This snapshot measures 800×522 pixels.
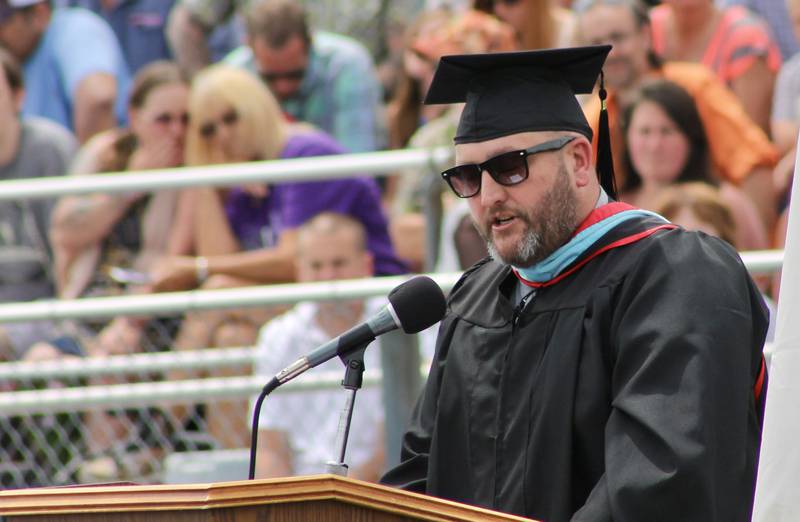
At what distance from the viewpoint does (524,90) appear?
11.9 ft

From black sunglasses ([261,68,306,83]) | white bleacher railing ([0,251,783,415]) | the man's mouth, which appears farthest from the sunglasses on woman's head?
the man's mouth

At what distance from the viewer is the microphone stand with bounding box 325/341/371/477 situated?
Answer: 2.97 metres

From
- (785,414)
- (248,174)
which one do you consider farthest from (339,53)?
(785,414)

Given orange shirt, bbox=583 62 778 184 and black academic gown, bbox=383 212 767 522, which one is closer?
black academic gown, bbox=383 212 767 522

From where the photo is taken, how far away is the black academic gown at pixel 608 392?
3.04m

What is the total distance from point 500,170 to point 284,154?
3.41 metres

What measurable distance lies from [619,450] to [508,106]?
94 cm

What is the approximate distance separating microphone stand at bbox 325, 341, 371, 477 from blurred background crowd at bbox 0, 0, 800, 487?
2482mm

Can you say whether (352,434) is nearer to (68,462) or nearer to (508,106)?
(68,462)

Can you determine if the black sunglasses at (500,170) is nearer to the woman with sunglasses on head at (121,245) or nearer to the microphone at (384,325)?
the microphone at (384,325)

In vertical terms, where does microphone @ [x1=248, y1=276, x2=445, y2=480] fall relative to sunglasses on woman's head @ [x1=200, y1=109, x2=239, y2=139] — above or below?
below

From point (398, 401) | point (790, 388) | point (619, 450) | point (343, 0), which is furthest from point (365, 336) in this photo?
point (343, 0)

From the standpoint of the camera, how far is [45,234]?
23.0 ft

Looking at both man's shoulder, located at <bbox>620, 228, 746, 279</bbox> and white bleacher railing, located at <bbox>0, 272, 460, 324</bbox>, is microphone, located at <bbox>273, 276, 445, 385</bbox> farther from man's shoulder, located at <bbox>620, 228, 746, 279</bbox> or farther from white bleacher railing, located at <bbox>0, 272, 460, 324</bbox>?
white bleacher railing, located at <bbox>0, 272, 460, 324</bbox>
